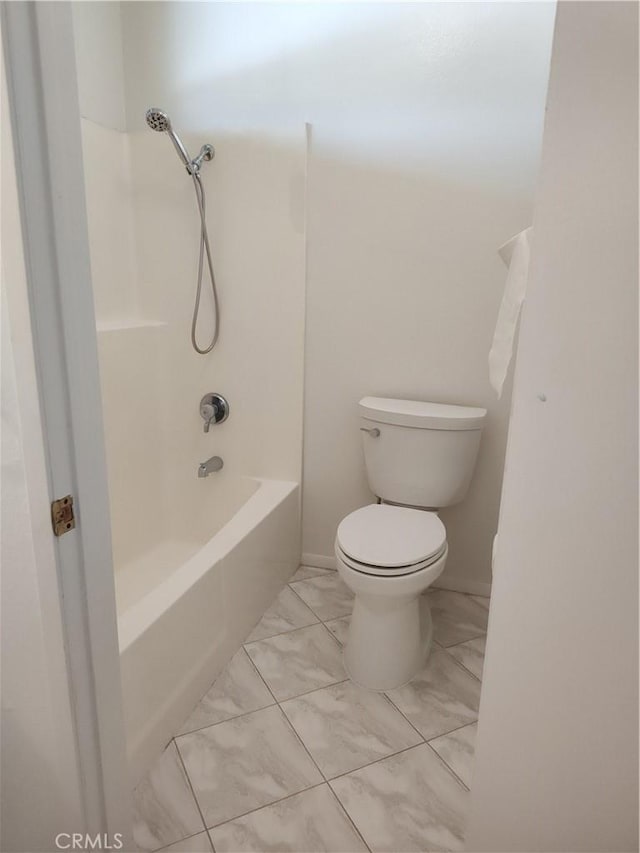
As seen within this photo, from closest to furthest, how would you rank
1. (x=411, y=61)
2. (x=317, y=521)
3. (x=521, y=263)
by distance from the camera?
(x=521, y=263) → (x=411, y=61) → (x=317, y=521)

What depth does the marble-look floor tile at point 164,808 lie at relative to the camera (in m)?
1.19

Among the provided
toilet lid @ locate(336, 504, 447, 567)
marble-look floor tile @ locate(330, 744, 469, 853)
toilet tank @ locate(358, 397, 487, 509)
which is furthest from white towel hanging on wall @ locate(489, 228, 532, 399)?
marble-look floor tile @ locate(330, 744, 469, 853)

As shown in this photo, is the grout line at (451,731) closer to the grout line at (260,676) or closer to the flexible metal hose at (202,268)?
the grout line at (260,676)

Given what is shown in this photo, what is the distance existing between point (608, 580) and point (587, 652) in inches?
4.6

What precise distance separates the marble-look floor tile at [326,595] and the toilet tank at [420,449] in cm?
45

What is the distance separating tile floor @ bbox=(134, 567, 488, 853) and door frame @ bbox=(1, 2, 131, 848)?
1.32 ft

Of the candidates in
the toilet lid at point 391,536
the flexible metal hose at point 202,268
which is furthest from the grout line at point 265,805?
the flexible metal hose at point 202,268

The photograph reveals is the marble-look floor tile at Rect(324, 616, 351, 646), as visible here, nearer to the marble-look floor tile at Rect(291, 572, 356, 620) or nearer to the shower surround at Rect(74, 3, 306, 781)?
the marble-look floor tile at Rect(291, 572, 356, 620)

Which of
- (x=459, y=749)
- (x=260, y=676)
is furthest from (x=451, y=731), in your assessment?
(x=260, y=676)

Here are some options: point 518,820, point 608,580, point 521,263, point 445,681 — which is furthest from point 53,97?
point 445,681

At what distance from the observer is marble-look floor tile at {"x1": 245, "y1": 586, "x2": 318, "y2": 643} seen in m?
1.90

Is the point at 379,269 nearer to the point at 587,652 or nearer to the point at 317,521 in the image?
the point at 317,521

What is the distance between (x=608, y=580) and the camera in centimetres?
71

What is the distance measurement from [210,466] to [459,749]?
1.33 meters
